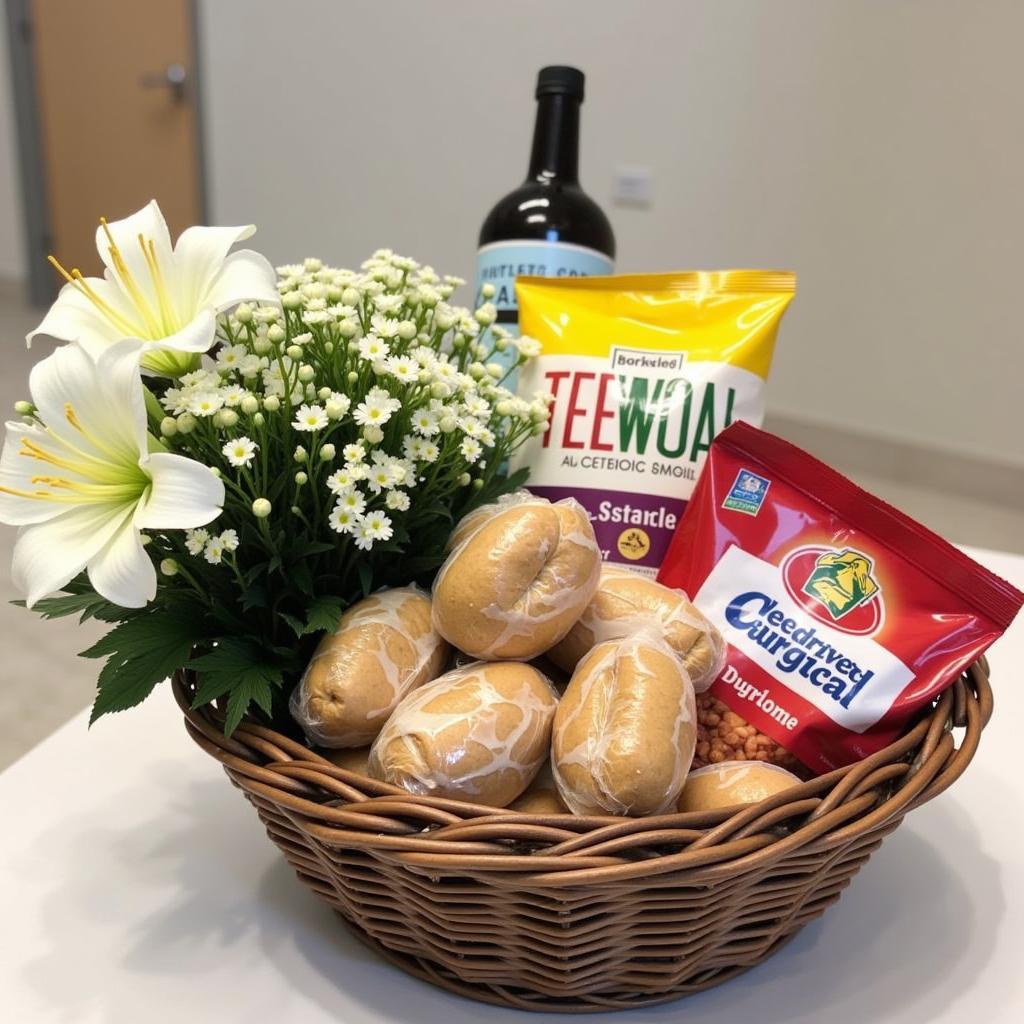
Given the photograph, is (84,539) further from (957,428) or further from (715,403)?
(957,428)

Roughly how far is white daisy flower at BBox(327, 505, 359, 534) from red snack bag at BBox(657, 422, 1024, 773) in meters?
0.28

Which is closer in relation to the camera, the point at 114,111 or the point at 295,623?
the point at 295,623

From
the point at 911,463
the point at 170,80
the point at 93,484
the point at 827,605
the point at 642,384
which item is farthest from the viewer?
the point at 170,80

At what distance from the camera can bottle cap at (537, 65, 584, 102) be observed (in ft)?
3.28

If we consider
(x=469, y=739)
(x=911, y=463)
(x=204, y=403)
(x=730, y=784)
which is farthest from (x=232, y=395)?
(x=911, y=463)

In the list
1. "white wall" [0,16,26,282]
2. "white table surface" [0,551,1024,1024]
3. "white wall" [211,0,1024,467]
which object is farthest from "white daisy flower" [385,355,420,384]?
"white wall" [0,16,26,282]

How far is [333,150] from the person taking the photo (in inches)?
→ 131

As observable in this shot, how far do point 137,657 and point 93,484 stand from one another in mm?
99

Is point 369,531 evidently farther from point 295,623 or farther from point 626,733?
point 626,733

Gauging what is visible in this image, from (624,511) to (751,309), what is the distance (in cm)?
22

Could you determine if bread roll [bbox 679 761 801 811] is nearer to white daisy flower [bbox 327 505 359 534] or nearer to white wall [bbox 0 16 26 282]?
white daisy flower [bbox 327 505 359 534]

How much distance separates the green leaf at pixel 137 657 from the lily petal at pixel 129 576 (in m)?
0.07

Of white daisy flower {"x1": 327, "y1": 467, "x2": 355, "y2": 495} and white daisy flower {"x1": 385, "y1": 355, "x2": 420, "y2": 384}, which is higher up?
white daisy flower {"x1": 385, "y1": 355, "x2": 420, "y2": 384}

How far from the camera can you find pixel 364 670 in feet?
1.78
